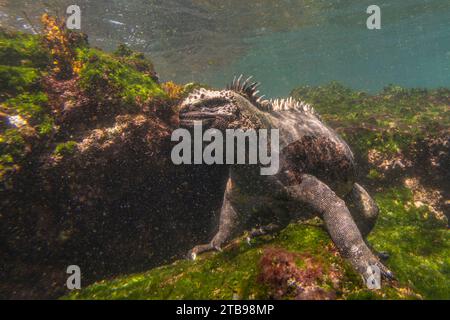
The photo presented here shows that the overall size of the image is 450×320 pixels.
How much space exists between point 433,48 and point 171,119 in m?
79.2

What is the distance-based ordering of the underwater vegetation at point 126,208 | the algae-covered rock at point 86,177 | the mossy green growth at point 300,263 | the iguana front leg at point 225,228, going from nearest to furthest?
the mossy green growth at point 300,263, the underwater vegetation at point 126,208, the algae-covered rock at point 86,177, the iguana front leg at point 225,228

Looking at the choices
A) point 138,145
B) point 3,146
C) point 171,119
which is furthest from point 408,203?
point 3,146

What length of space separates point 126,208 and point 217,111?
2.74 metres

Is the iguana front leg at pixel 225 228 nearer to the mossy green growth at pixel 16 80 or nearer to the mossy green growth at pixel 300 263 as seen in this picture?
the mossy green growth at pixel 300 263

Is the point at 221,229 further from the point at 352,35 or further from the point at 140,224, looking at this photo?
the point at 352,35

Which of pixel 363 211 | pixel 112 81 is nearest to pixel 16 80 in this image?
pixel 112 81

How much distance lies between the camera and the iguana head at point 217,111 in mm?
4848

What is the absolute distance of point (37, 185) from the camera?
16.6 ft

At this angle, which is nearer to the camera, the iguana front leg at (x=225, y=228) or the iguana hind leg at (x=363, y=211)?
the iguana front leg at (x=225, y=228)

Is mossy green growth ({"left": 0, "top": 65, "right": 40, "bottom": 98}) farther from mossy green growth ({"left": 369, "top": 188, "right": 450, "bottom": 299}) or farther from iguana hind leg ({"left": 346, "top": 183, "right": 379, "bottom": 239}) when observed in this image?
mossy green growth ({"left": 369, "top": 188, "right": 450, "bottom": 299})

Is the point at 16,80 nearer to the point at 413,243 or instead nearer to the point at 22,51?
the point at 22,51

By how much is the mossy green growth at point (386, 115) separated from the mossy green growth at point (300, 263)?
10.3 feet

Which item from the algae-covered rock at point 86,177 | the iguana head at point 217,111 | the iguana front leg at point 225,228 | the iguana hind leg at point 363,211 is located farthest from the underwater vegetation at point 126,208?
the iguana head at point 217,111

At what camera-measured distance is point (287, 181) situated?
16.7 ft
